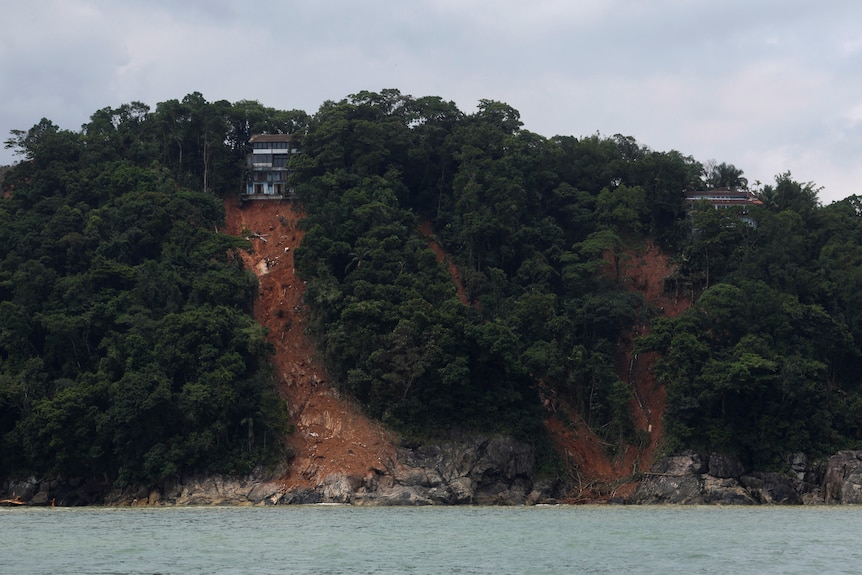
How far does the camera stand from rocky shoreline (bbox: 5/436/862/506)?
2544 inches

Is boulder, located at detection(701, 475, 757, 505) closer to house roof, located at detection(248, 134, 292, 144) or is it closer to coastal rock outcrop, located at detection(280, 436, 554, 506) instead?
coastal rock outcrop, located at detection(280, 436, 554, 506)

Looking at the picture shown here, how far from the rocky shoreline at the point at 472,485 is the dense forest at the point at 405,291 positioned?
Answer: 41.8 inches

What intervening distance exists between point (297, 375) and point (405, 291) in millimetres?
8138

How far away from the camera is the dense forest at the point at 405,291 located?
66.9 m

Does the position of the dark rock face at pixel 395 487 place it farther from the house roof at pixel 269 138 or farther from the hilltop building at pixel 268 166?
the house roof at pixel 269 138

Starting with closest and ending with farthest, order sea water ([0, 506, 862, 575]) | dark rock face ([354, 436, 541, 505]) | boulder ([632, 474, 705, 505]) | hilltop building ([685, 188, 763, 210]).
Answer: sea water ([0, 506, 862, 575]) → dark rock face ([354, 436, 541, 505]) → boulder ([632, 474, 705, 505]) → hilltop building ([685, 188, 763, 210])

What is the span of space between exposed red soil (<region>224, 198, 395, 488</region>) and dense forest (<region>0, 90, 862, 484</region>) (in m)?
1.43

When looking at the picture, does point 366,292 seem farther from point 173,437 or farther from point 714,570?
point 714,570

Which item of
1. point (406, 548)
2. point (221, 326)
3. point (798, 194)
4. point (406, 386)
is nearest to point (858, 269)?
point (798, 194)

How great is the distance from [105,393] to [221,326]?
726cm

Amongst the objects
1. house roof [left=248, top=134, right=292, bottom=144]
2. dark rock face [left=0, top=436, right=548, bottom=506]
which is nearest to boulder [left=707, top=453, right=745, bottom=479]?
dark rock face [left=0, top=436, right=548, bottom=506]

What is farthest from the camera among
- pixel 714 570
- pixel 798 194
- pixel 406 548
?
pixel 798 194

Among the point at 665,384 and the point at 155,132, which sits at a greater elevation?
the point at 155,132

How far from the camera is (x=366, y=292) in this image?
233 ft
